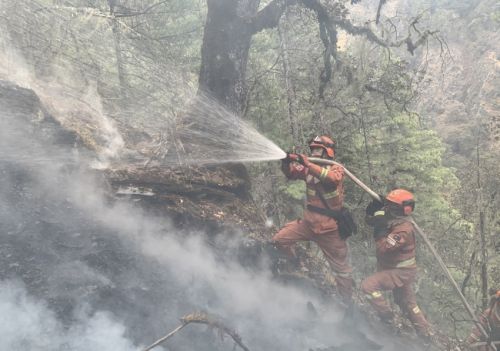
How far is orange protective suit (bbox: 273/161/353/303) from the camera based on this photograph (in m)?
4.96

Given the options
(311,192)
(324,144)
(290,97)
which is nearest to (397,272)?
(311,192)

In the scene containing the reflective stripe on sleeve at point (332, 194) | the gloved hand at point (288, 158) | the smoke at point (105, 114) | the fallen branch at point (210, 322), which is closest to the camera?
the fallen branch at point (210, 322)

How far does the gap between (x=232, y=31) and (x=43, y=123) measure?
3.37 meters

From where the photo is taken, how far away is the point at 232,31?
241 inches

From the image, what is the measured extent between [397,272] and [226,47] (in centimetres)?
452

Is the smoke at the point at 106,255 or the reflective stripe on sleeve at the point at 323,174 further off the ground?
the reflective stripe on sleeve at the point at 323,174

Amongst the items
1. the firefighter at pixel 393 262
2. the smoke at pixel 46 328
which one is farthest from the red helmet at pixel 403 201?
the smoke at pixel 46 328

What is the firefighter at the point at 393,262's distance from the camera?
520cm

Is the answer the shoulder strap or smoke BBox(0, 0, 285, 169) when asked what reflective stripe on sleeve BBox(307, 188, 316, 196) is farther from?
smoke BBox(0, 0, 285, 169)

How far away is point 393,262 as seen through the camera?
17.8 ft

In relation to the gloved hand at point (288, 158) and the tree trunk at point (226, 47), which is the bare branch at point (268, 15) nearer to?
the tree trunk at point (226, 47)

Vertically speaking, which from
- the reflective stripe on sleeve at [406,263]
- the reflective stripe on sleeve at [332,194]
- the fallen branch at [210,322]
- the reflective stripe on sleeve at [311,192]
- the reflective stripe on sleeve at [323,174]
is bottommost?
the fallen branch at [210,322]

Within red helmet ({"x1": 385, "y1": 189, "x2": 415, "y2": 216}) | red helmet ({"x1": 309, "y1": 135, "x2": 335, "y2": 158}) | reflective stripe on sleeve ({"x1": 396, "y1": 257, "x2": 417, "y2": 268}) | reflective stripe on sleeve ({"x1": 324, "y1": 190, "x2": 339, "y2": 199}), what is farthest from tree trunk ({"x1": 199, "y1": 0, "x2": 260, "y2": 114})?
reflective stripe on sleeve ({"x1": 396, "y1": 257, "x2": 417, "y2": 268})

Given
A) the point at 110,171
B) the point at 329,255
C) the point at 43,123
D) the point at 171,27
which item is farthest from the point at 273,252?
the point at 171,27
